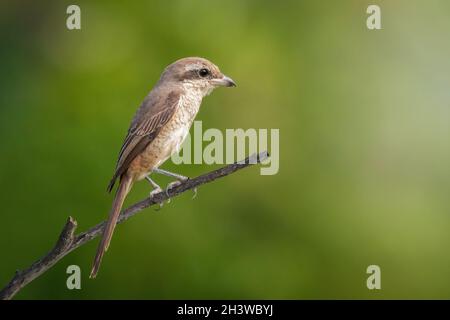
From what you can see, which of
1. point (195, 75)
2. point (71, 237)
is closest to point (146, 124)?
point (195, 75)

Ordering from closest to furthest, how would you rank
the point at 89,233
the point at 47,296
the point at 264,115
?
the point at 89,233 → the point at 47,296 → the point at 264,115

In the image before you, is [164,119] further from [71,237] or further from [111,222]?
[71,237]

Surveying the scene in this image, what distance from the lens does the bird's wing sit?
4.14 m

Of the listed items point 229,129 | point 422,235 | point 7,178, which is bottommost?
point 422,235

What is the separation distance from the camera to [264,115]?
18.9 feet

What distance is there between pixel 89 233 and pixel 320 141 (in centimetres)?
277

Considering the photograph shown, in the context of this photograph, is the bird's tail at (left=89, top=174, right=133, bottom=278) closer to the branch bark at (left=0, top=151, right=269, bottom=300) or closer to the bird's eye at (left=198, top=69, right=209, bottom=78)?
the branch bark at (left=0, top=151, right=269, bottom=300)

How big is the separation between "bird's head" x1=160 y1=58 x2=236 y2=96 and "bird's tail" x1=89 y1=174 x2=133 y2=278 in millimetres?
756

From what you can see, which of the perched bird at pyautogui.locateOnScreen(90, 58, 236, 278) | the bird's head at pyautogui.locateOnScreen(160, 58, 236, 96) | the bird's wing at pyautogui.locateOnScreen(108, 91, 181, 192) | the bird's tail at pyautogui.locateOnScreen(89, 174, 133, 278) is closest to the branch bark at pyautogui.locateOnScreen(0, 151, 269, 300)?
the bird's tail at pyautogui.locateOnScreen(89, 174, 133, 278)

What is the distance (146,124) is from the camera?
169 inches

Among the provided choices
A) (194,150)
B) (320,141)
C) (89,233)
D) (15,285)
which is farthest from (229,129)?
(15,285)

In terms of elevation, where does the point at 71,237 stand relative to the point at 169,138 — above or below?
below

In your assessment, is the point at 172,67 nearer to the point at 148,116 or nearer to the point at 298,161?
the point at 148,116

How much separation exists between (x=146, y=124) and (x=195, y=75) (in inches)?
19.7
